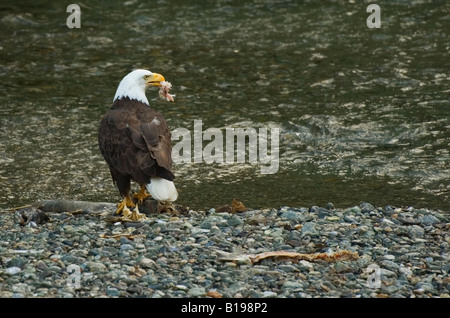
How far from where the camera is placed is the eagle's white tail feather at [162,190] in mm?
7383

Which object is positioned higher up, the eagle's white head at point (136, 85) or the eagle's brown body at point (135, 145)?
the eagle's white head at point (136, 85)

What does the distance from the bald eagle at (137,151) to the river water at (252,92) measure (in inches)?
49.7

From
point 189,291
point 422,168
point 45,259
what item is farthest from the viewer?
point 422,168

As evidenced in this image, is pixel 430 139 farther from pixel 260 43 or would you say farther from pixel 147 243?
pixel 147 243

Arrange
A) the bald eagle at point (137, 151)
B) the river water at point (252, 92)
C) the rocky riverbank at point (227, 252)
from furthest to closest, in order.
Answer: the river water at point (252, 92)
the bald eagle at point (137, 151)
the rocky riverbank at point (227, 252)

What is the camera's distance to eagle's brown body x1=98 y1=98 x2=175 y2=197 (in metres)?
7.52

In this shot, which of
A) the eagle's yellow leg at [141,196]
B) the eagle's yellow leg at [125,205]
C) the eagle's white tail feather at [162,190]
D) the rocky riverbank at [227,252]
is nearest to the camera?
the rocky riverbank at [227,252]

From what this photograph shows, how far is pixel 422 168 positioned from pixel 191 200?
268cm

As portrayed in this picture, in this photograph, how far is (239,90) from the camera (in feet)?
40.9

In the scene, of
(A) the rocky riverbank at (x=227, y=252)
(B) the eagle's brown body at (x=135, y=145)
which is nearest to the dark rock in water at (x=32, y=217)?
(A) the rocky riverbank at (x=227, y=252)

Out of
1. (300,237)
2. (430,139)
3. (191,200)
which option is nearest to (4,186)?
(191,200)

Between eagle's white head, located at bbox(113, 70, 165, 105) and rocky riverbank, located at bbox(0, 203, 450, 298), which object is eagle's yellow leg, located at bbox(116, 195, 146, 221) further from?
eagle's white head, located at bbox(113, 70, 165, 105)

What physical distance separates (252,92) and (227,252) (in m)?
6.10

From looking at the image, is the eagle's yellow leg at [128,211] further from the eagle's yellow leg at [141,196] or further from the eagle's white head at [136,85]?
the eagle's white head at [136,85]
